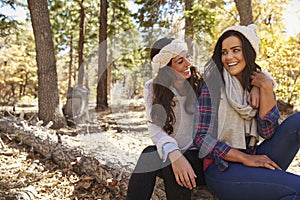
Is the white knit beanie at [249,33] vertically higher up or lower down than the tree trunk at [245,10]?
lower down

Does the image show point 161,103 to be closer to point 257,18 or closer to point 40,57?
point 40,57

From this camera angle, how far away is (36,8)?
512 centimetres

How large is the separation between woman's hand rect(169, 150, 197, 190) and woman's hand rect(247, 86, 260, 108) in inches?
19.2

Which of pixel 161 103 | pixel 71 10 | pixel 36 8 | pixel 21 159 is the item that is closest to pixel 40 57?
pixel 36 8

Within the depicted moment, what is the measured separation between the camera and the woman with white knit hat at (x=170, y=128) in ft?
5.24

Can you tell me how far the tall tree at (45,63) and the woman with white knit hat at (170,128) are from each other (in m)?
3.76

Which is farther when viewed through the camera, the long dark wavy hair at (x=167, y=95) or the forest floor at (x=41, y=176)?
the forest floor at (x=41, y=176)

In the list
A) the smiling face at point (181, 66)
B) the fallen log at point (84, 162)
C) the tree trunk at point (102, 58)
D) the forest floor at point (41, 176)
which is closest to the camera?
the smiling face at point (181, 66)

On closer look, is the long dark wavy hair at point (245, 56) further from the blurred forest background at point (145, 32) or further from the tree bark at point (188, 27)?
the tree bark at point (188, 27)

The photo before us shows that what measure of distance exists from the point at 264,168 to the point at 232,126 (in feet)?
0.94

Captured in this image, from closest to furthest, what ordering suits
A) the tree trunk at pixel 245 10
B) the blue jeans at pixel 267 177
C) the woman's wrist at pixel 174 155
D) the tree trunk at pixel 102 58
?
the blue jeans at pixel 267 177, the woman's wrist at pixel 174 155, the tree trunk at pixel 245 10, the tree trunk at pixel 102 58

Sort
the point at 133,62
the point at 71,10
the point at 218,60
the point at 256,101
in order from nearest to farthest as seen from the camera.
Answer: the point at 256,101 < the point at 218,60 < the point at 71,10 < the point at 133,62

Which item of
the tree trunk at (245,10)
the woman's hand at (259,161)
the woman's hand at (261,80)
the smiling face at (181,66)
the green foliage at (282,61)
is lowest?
the woman's hand at (259,161)

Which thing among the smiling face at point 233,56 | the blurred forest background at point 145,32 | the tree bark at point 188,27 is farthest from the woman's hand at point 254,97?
the tree bark at point 188,27
